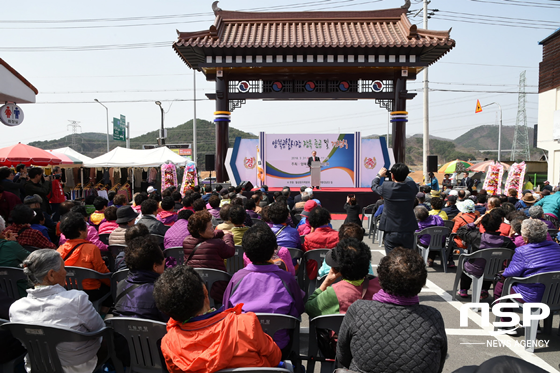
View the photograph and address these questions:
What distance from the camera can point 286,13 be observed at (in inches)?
572

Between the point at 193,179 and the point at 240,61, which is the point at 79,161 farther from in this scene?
the point at 240,61

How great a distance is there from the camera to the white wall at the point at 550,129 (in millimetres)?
19719

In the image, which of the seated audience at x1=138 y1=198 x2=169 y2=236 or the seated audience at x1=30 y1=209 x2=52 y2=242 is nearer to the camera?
the seated audience at x1=30 y1=209 x2=52 y2=242

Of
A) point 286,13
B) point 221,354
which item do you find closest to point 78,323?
point 221,354

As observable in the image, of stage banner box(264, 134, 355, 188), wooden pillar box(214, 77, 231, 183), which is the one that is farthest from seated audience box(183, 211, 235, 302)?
stage banner box(264, 134, 355, 188)

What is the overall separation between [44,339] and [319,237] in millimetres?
3048

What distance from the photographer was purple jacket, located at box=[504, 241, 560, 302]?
4054mm

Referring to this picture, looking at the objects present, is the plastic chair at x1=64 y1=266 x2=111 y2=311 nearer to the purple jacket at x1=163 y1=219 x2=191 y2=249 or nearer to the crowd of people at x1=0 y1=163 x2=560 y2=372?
the crowd of people at x1=0 y1=163 x2=560 y2=372

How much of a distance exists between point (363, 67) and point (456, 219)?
7.81 m

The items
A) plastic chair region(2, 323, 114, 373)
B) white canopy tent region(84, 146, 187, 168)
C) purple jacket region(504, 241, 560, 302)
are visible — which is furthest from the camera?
white canopy tent region(84, 146, 187, 168)

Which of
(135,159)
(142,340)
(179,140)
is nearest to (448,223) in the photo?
(142,340)

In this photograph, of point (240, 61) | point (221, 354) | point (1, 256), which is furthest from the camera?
point (240, 61)

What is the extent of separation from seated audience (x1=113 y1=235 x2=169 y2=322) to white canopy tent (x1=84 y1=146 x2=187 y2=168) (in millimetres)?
12888

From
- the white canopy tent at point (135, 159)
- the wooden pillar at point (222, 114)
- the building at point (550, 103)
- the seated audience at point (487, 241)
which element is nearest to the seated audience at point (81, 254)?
the seated audience at point (487, 241)
